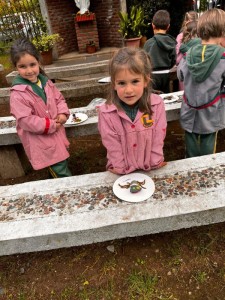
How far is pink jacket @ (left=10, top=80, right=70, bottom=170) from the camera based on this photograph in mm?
2307

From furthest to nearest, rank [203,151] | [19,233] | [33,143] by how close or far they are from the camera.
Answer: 1. [203,151]
2. [33,143]
3. [19,233]

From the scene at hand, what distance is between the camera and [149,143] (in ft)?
6.94

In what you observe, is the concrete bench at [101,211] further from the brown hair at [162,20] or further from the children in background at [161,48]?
the brown hair at [162,20]

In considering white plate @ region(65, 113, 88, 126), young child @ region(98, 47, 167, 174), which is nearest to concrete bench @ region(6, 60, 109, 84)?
white plate @ region(65, 113, 88, 126)

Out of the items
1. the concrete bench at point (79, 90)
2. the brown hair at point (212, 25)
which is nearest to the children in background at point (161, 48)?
the concrete bench at point (79, 90)

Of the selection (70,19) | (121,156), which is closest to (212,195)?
(121,156)

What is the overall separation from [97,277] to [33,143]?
1.35 m

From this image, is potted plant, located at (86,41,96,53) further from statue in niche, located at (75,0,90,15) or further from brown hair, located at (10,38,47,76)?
brown hair, located at (10,38,47,76)

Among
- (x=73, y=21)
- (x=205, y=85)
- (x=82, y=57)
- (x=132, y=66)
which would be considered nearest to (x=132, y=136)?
(x=132, y=66)

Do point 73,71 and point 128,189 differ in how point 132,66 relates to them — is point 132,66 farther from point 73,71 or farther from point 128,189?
point 73,71

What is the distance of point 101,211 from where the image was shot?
1.95 metres

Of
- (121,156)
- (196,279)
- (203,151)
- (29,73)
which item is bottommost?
(196,279)

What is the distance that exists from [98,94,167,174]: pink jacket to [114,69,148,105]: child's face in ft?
0.45

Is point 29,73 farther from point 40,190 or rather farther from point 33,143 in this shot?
point 40,190
